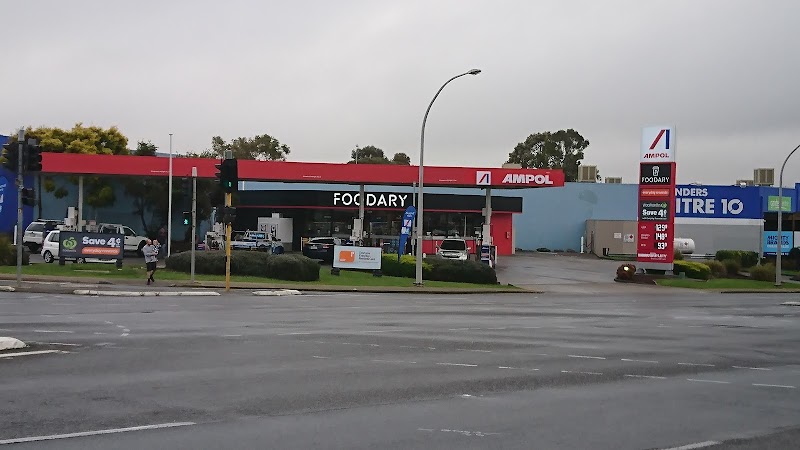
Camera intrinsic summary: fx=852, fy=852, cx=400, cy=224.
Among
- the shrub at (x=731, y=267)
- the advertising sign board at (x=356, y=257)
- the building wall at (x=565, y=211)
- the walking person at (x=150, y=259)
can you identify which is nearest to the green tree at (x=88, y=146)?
the advertising sign board at (x=356, y=257)

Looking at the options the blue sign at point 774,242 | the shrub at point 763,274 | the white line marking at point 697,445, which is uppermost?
the blue sign at point 774,242

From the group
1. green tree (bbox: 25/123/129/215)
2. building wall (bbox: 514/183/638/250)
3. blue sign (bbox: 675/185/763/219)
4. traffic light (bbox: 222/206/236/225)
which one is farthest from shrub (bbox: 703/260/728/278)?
green tree (bbox: 25/123/129/215)

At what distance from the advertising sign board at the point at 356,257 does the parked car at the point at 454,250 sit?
7748 mm

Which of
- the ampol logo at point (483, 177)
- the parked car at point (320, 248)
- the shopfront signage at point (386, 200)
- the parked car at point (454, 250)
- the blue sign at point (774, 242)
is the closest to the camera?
the parked car at point (320, 248)

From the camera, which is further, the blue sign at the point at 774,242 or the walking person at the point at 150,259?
the blue sign at the point at 774,242

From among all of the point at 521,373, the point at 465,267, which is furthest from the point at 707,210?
the point at 521,373

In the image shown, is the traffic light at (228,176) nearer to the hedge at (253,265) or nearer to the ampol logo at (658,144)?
the hedge at (253,265)

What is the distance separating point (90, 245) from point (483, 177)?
24.0m

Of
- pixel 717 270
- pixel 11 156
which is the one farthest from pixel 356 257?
pixel 717 270

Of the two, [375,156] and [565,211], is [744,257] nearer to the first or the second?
[565,211]

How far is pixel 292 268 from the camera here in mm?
36656

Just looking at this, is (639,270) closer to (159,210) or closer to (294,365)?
(159,210)

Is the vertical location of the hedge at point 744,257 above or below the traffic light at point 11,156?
below

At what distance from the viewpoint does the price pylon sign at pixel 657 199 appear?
49.3 m
